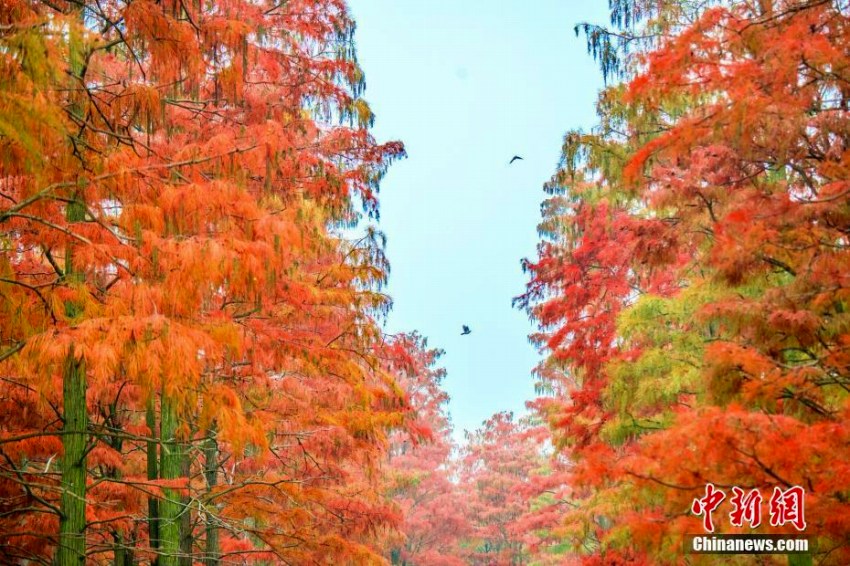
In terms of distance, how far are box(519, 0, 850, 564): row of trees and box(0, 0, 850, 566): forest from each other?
0.03 meters

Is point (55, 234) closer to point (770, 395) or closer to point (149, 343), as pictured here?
point (149, 343)

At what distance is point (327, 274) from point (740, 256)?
5382mm

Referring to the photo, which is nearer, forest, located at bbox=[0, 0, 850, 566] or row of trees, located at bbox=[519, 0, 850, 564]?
Answer: row of trees, located at bbox=[519, 0, 850, 564]

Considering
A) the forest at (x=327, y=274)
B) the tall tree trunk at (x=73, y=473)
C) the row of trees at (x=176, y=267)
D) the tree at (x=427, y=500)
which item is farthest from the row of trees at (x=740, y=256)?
the tree at (x=427, y=500)

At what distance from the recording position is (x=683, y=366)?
9.16 meters

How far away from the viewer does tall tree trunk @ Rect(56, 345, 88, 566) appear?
576 cm

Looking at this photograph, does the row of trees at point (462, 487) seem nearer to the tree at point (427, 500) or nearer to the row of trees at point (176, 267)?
the tree at point (427, 500)

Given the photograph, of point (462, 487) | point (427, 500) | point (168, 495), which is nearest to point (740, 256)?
point (168, 495)

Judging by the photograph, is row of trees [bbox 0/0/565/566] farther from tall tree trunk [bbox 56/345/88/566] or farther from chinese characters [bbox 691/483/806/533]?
chinese characters [bbox 691/483/806/533]

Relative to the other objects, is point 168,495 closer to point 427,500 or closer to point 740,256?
point 740,256

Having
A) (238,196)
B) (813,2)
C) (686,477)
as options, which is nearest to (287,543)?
(238,196)

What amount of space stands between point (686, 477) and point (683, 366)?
482cm

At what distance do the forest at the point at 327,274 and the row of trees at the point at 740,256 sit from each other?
3cm

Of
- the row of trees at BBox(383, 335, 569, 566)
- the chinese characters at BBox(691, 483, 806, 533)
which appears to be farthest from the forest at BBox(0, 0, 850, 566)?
the row of trees at BBox(383, 335, 569, 566)
